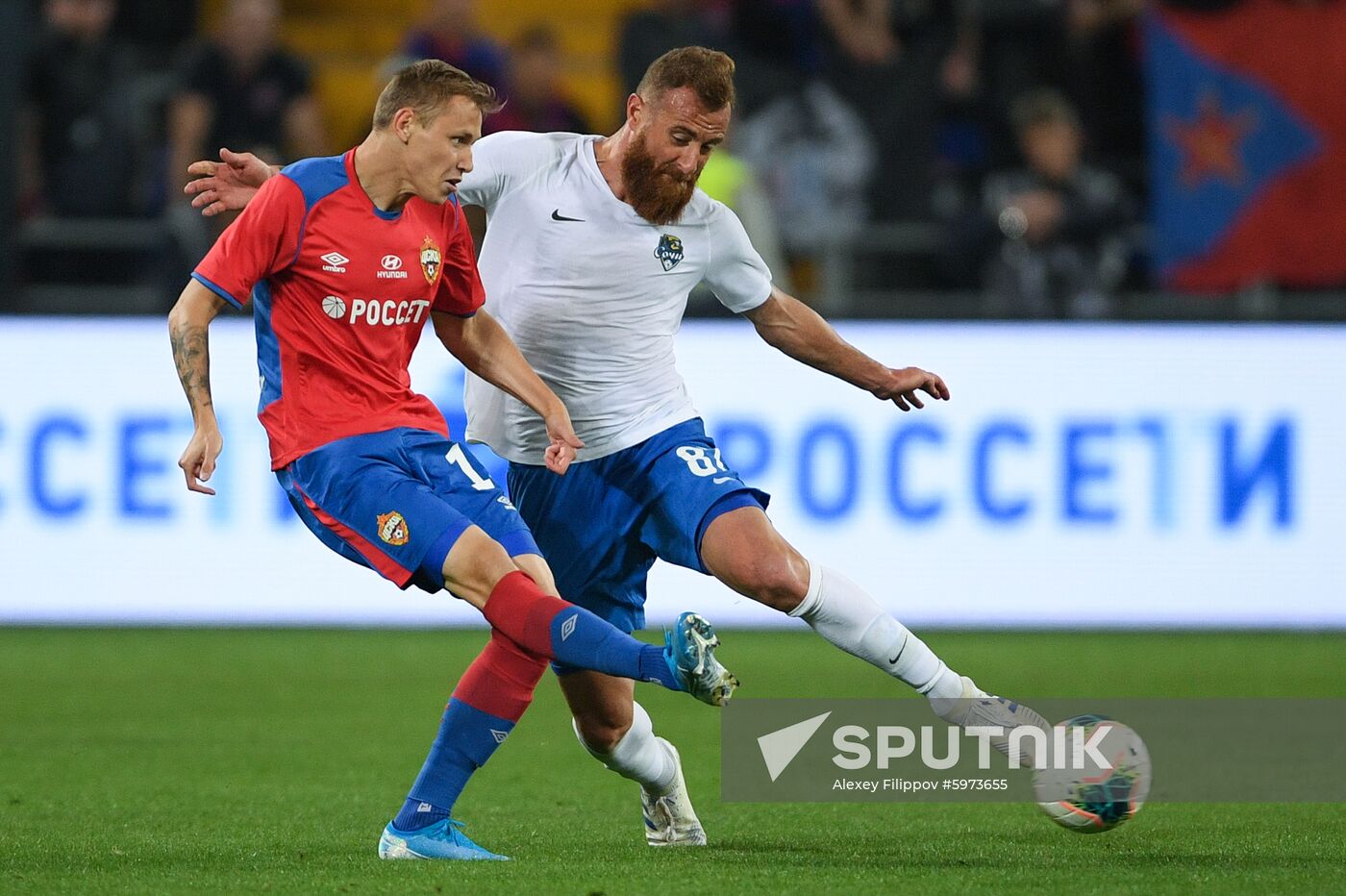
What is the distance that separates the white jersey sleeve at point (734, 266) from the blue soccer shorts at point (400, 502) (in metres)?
1.07

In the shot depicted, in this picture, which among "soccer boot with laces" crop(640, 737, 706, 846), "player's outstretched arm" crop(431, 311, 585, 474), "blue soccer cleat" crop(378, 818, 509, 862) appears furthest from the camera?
"soccer boot with laces" crop(640, 737, 706, 846)

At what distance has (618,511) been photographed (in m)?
5.82

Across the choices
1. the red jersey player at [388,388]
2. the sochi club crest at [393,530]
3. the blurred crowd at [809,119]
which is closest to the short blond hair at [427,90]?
the red jersey player at [388,388]

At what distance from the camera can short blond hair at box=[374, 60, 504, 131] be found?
529cm

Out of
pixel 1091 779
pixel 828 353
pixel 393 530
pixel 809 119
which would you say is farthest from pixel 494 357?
pixel 809 119

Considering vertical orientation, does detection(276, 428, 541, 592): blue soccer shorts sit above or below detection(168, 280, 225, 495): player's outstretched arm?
below

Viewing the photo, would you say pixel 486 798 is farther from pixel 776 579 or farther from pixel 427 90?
pixel 427 90

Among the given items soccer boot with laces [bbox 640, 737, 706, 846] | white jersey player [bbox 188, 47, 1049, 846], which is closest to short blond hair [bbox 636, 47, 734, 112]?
white jersey player [bbox 188, 47, 1049, 846]

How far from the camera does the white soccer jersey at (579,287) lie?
5.87 meters

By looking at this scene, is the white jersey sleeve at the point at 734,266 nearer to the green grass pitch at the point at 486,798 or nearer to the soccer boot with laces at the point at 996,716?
the soccer boot with laces at the point at 996,716

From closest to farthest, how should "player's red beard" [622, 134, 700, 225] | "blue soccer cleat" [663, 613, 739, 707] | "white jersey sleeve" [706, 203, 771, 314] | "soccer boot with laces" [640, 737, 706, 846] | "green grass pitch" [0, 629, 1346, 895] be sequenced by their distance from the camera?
1. "blue soccer cleat" [663, 613, 739, 707]
2. "green grass pitch" [0, 629, 1346, 895]
3. "soccer boot with laces" [640, 737, 706, 846]
4. "player's red beard" [622, 134, 700, 225]
5. "white jersey sleeve" [706, 203, 771, 314]

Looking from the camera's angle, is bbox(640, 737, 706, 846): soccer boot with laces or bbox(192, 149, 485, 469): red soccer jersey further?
bbox(640, 737, 706, 846): soccer boot with laces

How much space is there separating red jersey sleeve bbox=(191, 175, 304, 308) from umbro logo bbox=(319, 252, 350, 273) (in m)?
0.08

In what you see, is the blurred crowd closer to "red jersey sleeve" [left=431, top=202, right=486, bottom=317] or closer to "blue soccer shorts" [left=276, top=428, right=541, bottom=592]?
"red jersey sleeve" [left=431, top=202, right=486, bottom=317]
